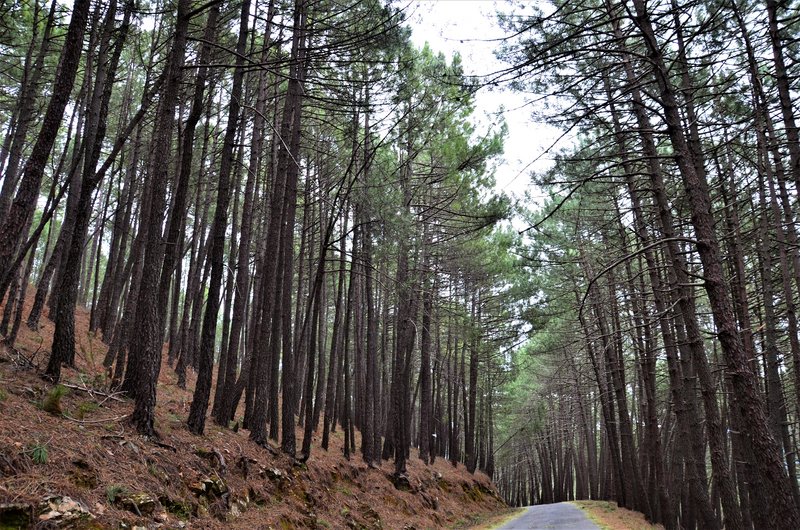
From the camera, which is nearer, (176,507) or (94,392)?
(176,507)

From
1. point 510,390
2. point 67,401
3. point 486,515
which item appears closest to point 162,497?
point 67,401

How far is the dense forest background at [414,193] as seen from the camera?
613 cm

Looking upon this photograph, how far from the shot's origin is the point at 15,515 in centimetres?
380

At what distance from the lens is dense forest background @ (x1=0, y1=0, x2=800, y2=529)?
20.1ft

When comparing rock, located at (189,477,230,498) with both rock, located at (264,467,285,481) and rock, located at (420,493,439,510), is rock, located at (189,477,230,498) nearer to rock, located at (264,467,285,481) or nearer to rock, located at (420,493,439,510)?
rock, located at (264,467,285,481)

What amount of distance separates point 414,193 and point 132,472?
38.6ft

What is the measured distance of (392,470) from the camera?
15.3 meters

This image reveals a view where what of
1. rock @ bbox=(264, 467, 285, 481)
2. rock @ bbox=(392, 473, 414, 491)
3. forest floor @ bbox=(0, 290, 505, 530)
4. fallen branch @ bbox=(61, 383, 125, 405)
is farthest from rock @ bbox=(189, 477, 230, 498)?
rock @ bbox=(392, 473, 414, 491)

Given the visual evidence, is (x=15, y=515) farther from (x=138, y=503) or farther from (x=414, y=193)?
(x=414, y=193)

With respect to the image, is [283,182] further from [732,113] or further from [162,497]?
[732,113]

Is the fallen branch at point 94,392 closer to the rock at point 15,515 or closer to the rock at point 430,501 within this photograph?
the rock at point 15,515

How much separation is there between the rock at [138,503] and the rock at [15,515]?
1.11 m

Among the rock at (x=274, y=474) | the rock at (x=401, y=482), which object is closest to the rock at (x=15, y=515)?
the rock at (x=274, y=474)

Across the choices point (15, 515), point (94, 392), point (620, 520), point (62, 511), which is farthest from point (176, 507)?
point (620, 520)
